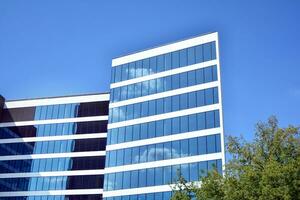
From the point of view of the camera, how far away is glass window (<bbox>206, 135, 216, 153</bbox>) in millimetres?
54906

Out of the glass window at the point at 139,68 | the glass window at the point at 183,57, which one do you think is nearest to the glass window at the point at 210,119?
the glass window at the point at 183,57

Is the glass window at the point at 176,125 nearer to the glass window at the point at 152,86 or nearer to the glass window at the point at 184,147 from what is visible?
the glass window at the point at 184,147

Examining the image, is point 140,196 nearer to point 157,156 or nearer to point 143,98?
point 157,156

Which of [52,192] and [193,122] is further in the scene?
[52,192]

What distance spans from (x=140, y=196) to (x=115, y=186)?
4779mm

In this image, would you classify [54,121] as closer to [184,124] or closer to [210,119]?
[184,124]

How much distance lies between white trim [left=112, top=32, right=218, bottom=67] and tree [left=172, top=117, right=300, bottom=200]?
26941 millimetres

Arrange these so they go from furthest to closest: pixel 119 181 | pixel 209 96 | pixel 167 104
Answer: pixel 167 104 < pixel 119 181 < pixel 209 96

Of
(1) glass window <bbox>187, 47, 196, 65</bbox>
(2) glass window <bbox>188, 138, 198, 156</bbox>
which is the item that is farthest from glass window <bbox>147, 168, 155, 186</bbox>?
(1) glass window <bbox>187, 47, 196, 65</bbox>

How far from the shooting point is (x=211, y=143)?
2176 inches

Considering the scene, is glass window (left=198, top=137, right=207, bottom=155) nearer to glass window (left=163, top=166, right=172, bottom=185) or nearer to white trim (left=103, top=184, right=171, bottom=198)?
glass window (left=163, top=166, right=172, bottom=185)

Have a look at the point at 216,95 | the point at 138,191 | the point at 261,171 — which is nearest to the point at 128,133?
the point at 138,191

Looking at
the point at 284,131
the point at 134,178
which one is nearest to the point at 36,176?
the point at 134,178

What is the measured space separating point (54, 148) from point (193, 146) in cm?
2738
